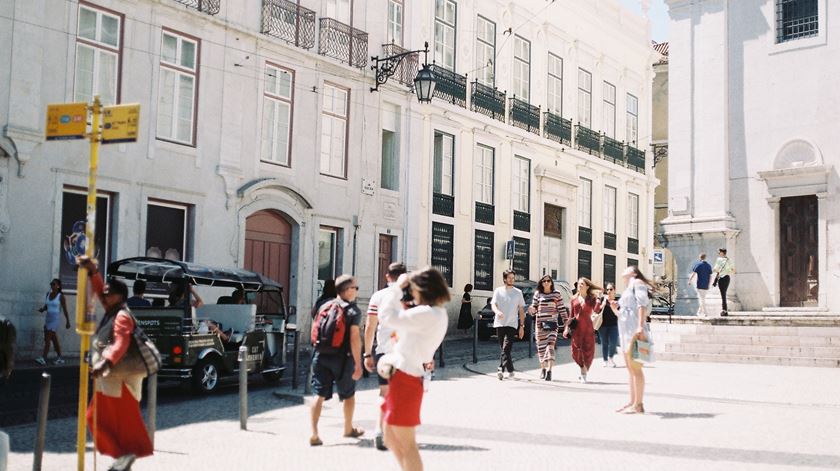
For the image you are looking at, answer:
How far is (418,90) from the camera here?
24312mm

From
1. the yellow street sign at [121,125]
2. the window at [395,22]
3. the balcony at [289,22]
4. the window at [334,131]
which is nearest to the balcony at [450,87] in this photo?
the window at [395,22]

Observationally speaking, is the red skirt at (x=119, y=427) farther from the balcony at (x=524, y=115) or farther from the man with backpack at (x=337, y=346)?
the balcony at (x=524, y=115)

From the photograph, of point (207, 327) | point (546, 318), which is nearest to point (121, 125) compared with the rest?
point (207, 327)

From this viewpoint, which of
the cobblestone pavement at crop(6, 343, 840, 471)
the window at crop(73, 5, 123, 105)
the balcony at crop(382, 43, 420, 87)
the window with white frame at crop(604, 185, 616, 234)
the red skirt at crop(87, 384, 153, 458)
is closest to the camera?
the red skirt at crop(87, 384, 153, 458)

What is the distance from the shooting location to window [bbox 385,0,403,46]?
91.7 feet

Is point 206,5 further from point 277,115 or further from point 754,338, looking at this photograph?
point 754,338

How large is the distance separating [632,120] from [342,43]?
67.4 ft

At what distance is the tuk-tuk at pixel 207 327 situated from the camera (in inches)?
516

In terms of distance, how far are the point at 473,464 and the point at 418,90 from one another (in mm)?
16983

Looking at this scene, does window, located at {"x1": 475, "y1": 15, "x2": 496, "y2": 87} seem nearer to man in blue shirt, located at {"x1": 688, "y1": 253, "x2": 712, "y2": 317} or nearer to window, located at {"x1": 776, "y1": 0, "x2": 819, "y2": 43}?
window, located at {"x1": 776, "y1": 0, "x2": 819, "y2": 43}

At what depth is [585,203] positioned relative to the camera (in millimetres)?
38344

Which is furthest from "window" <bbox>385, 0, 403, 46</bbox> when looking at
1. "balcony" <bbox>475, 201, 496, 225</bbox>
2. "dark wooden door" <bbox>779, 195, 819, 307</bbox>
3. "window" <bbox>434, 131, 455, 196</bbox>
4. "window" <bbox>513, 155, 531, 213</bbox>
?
"dark wooden door" <bbox>779, 195, 819, 307</bbox>

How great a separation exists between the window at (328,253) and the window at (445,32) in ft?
24.1

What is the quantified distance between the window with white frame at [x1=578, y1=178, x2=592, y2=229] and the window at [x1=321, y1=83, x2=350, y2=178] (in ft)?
47.4
